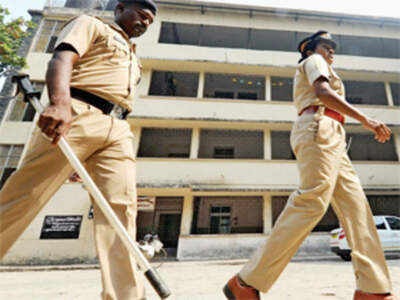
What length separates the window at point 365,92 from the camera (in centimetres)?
1251

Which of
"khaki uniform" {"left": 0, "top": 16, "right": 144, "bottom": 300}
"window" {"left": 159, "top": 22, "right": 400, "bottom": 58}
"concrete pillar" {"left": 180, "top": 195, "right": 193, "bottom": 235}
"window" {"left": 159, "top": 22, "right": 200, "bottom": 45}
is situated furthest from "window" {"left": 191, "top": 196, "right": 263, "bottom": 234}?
"khaki uniform" {"left": 0, "top": 16, "right": 144, "bottom": 300}

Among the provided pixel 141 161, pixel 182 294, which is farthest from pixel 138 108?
pixel 182 294

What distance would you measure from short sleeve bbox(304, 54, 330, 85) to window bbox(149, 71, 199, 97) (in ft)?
36.0

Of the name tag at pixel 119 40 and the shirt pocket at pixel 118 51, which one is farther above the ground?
the name tag at pixel 119 40

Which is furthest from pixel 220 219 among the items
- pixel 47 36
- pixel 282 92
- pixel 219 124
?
pixel 47 36

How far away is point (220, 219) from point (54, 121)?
446 inches

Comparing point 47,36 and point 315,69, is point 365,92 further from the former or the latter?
point 47,36

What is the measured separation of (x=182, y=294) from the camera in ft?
7.43

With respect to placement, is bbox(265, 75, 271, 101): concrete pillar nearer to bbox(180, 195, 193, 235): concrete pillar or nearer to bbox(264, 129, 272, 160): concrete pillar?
bbox(264, 129, 272, 160): concrete pillar

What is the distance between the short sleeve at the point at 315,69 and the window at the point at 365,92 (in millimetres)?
13060

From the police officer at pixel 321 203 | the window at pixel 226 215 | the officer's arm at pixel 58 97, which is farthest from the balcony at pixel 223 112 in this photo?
the officer's arm at pixel 58 97

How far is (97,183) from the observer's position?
4.38ft

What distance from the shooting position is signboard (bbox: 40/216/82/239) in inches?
340

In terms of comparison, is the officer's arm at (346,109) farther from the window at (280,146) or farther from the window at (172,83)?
the window at (172,83)
